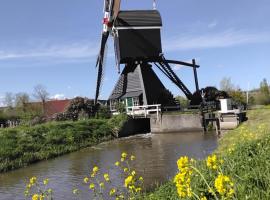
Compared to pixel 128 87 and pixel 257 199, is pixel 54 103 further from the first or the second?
pixel 257 199

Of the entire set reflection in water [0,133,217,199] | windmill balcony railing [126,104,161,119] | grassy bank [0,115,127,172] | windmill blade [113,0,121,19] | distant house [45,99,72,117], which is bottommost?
reflection in water [0,133,217,199]

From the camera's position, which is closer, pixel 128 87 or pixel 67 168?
pixel 67 168

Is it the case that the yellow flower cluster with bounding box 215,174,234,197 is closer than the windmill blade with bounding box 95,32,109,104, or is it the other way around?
the yellow flower cluster with bounding box 215,174,234,197

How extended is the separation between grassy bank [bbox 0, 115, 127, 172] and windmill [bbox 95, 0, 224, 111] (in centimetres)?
496

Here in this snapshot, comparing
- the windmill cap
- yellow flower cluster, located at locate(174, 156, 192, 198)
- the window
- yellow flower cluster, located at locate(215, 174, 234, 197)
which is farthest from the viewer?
the window

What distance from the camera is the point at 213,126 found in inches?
1051

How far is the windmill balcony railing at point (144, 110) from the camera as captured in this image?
29.5 metres

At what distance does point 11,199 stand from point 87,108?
79.7ft

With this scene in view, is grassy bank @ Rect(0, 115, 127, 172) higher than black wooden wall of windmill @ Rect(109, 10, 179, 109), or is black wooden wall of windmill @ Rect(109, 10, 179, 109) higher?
black wooden wall of windmill @ Rect(109, 10, 179, 109)

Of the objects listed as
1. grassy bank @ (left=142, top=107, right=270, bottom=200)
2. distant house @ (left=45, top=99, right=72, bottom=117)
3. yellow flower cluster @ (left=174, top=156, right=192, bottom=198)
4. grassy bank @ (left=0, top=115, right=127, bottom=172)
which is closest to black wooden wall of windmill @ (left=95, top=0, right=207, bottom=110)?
grassy bank @ (left=0, top=115, right=127, bottom=172)

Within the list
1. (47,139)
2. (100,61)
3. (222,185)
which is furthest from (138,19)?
(222,185)

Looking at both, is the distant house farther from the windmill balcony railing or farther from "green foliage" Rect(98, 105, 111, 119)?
the windmill balcony railing

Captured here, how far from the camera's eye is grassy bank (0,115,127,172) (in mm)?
18219

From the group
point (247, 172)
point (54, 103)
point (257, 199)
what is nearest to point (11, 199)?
point (247, 172)
